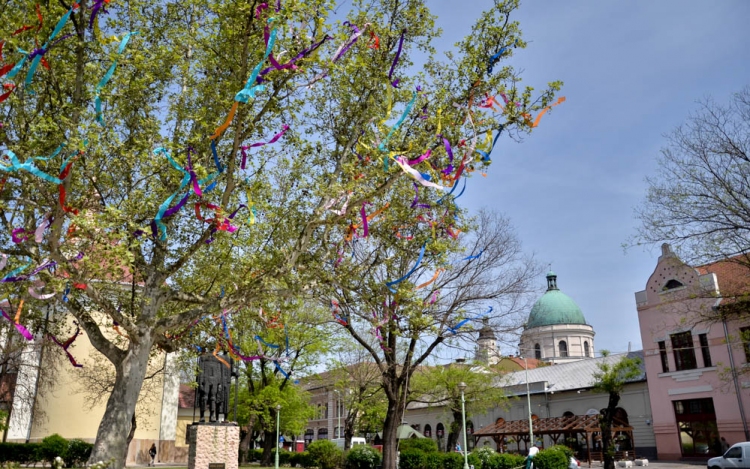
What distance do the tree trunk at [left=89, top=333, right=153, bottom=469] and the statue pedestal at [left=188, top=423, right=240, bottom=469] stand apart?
11.5 ft

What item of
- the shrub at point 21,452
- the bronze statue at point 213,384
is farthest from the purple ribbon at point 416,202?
the shrub at point 21,452

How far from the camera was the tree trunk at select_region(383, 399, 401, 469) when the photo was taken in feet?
63.0

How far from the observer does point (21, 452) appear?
2867cm

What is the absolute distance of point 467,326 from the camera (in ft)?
61.2

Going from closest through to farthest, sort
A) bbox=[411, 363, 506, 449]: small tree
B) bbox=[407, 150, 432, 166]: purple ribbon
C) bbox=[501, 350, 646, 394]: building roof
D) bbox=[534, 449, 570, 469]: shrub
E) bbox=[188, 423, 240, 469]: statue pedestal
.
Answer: bbox=[407, 150, 432, 166]: purple ribbon
bbox=[188, 423, 240, 469]: statue pedestal
bbox=[534, 449, 570, 469]: shrub
bbox=[411, 363, 506, 449]: small tree
bbox=[501, 350, 646, 394]: building roof

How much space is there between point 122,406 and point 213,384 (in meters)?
4.51

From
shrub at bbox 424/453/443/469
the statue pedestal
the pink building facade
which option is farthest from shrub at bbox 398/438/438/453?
the statue pedestal

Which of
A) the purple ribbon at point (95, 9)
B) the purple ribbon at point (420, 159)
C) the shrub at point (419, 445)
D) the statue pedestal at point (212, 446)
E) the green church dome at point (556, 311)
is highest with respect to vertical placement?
the green church dome at point (556, 311)

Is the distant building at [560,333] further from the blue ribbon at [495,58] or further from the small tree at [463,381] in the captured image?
the blue ribbon at [495,58]

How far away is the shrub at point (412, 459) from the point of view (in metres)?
27.0

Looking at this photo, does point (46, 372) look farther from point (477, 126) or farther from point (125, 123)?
point (477, 126)

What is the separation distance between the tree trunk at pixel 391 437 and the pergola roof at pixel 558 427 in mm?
20912

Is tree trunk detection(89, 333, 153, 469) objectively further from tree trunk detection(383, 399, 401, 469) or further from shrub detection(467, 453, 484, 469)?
shrub detection(467, 453, 484, 469)

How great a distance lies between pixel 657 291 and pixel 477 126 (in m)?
30.9
